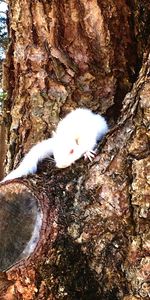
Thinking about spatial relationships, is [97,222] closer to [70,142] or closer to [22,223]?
[22,223]

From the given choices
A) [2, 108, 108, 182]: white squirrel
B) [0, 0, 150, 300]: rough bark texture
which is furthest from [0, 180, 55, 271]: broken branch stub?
[2, 108, 108, 182]: white squirrel

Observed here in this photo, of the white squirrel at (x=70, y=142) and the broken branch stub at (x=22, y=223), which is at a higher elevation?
the white squirrel at (x=70, y=142)

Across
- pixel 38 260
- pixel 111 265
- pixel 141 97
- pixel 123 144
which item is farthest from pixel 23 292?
pixel 141 97

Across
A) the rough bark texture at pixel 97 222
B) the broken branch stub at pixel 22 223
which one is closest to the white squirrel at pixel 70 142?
the rough bark texture at pixel 97 222

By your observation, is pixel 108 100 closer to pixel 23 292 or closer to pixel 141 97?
pixel 141 97

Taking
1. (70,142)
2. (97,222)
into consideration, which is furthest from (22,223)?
(70,142)

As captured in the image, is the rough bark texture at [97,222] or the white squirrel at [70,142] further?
the white squirrel at [70,142]

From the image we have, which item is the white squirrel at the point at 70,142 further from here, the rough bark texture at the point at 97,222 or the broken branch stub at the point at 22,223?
the broken branch stub at the point at 22,223

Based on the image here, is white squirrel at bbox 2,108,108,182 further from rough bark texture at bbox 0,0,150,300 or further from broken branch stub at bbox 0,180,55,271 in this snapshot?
broken branch stub at bbox 0,180,55,271
